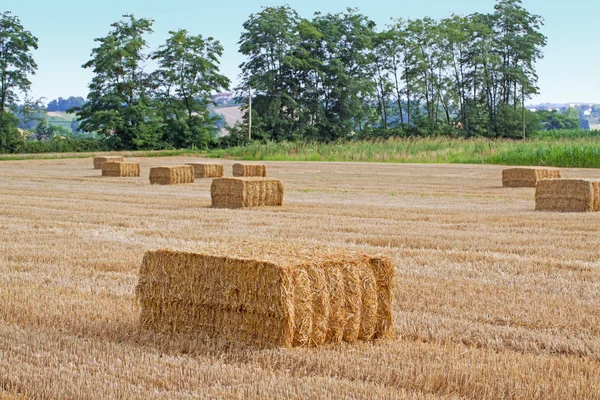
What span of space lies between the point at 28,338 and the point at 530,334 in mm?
3907

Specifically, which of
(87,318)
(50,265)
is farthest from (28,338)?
(50,265)

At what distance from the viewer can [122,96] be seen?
2621 inches

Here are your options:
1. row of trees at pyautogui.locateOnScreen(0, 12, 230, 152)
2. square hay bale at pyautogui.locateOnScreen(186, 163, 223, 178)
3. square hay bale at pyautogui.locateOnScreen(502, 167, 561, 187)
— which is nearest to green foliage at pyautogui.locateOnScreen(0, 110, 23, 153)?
row of trees at pyautogui.locateOnScreen(0, 12, 230, 152)

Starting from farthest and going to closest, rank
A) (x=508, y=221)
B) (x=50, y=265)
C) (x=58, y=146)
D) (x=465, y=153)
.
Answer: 1. (x=58, y=146)
2. (x=465, y=153)
3. (x=508, y=221)
4. (x=50, y=265)

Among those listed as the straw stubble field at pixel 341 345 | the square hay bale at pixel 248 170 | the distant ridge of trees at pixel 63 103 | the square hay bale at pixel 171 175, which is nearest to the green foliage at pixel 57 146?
the square hay bale at pixel 248 170

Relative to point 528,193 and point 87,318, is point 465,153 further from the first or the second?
point 87,318

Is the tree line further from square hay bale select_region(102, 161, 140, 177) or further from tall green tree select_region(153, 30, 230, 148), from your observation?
square hay bale select_region(102, 161, 140, 177)

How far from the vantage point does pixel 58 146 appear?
188 feet

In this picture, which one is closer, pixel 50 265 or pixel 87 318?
pixel 87 318

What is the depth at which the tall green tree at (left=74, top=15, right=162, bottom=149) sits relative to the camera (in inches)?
2486

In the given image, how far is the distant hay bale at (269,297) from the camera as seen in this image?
21.2 ft

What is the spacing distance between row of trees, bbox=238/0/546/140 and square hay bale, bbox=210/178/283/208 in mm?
49616

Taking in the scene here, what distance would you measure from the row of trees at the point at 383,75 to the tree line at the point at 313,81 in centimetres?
10

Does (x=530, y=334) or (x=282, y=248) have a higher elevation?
(x=282, y=248)
